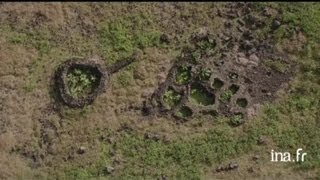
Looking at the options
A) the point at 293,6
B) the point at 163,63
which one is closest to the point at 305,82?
the point at 293,6

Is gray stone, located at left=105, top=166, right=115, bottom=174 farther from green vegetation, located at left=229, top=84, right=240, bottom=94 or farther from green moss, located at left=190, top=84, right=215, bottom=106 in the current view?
green vegetation, located at left=229, top=84, right=240, bottom=94

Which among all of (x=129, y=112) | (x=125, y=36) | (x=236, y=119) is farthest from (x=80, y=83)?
(x=236, y=119)

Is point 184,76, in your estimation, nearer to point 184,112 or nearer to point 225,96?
point 184,112

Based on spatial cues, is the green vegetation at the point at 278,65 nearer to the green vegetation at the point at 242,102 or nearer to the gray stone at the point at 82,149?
the green vegetation at the point at 242,102

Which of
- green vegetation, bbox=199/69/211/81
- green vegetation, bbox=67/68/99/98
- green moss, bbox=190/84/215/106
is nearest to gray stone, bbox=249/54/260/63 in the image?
green vegetation, bbox=199/69/211/81

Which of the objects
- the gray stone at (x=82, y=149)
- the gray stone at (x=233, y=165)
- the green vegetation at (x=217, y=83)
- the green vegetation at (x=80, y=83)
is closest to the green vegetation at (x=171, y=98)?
the green vegetation at (x=217, y=83)

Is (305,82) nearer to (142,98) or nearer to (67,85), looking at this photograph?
(142,98)
